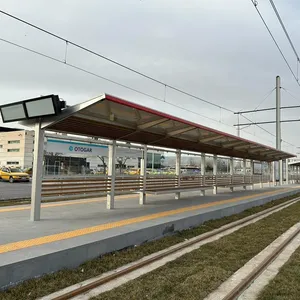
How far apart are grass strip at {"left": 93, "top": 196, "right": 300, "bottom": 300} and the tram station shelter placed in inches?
131

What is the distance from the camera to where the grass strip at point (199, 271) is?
13.6 ft

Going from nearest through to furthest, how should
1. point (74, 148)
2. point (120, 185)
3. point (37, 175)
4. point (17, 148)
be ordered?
point (37, 175) → point (74, 148) → point (120, 185) → point (17, 148)

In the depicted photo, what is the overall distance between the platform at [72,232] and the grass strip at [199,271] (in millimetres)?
1038

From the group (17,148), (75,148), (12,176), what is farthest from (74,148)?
(17,148)

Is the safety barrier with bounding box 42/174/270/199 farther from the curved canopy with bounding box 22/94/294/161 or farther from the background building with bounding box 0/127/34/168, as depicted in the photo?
the background building with bounding box 0/127/34/168

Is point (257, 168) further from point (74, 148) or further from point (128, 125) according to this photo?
point (74, 148)

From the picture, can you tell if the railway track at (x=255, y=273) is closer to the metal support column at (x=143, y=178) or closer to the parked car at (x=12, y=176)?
the metal support column at (x=143, y=178)

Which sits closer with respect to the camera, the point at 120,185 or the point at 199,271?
the point at 199,271

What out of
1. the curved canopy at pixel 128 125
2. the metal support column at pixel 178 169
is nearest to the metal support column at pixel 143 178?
the curved canopy at pixel 128 125

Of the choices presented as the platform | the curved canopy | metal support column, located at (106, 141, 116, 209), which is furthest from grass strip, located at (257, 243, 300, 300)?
metal support column, located at (106, 141, 116, 209)

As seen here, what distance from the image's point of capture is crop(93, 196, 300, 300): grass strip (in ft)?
13.6

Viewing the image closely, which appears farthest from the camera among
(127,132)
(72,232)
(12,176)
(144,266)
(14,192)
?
(12,176)

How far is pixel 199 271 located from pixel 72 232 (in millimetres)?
2488

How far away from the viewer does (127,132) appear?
9539mm
